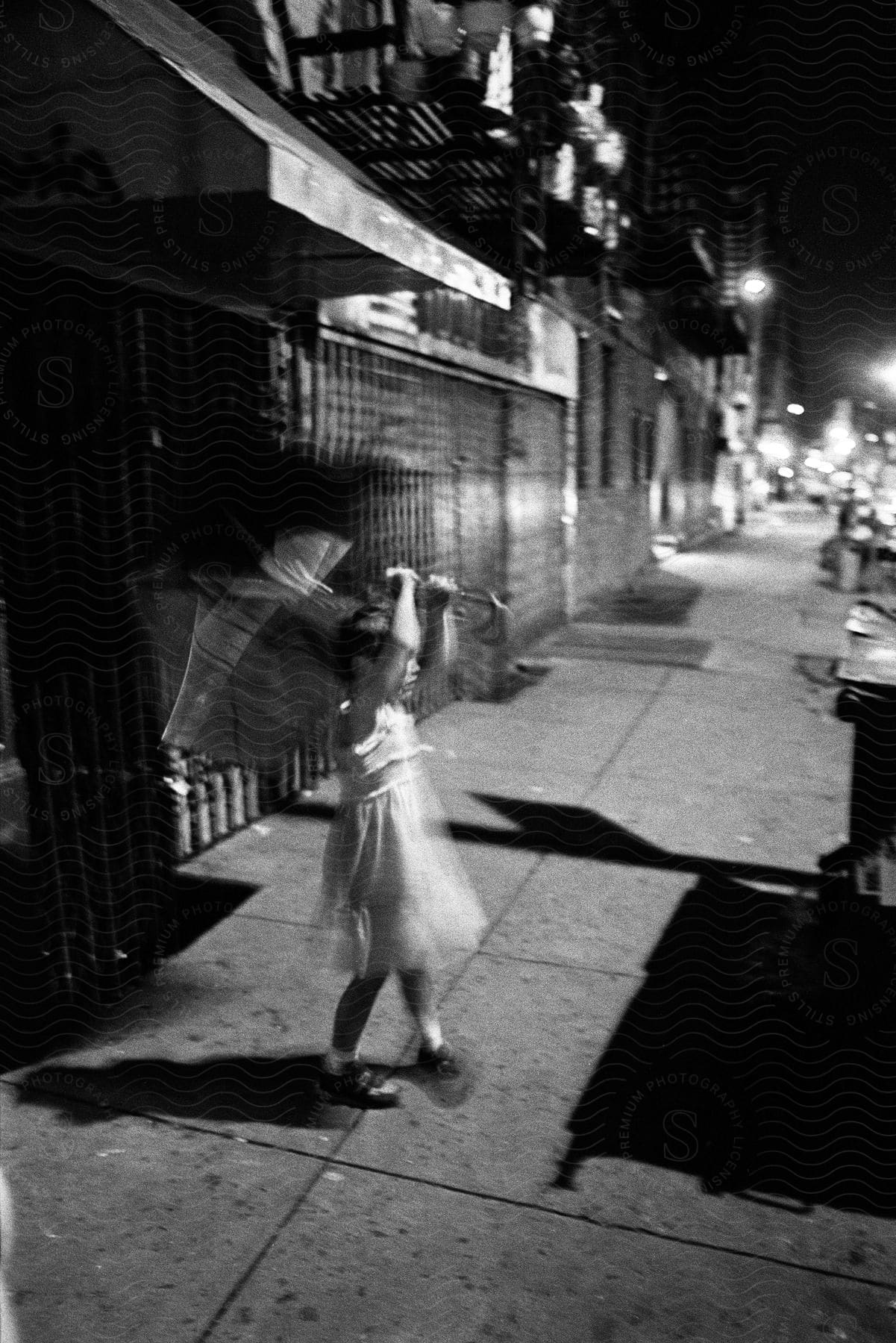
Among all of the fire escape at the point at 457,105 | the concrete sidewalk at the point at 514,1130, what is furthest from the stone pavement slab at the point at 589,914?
the fire escape at the point at 457,105

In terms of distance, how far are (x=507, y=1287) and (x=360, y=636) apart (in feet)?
6.24

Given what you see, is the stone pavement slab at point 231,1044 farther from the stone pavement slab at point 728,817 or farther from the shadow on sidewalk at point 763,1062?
the stone pavement slab at point 728,817

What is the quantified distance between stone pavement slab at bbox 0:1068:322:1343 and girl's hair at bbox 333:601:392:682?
1574mm

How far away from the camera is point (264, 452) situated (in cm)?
591

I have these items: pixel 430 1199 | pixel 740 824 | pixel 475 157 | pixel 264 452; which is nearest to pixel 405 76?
pixel 475 157

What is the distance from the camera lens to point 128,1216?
2.88 m

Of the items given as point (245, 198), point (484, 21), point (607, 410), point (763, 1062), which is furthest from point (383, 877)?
point (607, 410)

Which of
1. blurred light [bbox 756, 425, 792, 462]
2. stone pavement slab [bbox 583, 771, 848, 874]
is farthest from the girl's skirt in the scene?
blurred light [bbox 756, 425, 792, 462]

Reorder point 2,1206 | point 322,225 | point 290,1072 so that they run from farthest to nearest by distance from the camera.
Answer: point 322,225 < point 290,1072 < point 2,1206

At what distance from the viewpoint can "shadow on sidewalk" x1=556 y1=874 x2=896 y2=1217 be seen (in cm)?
317

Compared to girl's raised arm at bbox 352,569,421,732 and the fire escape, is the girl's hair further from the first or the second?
the fire escape

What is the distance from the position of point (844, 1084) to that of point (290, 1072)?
1981 millimetres

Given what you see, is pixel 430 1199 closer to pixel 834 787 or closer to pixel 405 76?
pixel 834 787

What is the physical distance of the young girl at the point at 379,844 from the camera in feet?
10.8
